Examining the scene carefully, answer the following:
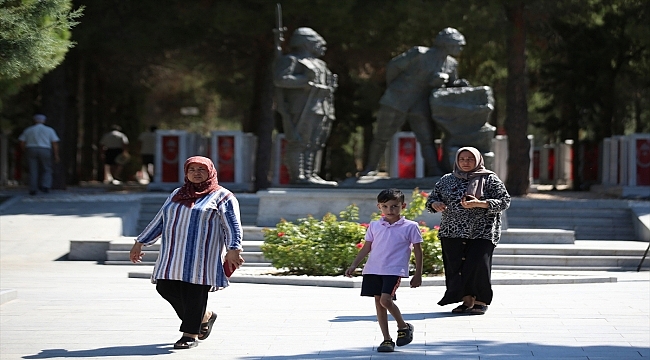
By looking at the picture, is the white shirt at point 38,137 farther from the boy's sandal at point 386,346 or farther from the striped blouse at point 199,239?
the boy's sandal at point 386,346

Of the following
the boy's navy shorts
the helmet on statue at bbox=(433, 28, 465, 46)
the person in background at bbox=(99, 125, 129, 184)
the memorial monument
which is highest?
the helmet on statue at bbox=(433, 28, 465, 46)

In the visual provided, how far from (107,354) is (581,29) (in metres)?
24.9

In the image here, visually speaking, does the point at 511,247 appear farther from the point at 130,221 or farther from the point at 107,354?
the point at 107,354

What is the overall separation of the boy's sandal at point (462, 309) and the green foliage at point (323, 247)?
2.83 meters

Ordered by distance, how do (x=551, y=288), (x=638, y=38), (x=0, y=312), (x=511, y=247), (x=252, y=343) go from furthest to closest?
(x=638, y=38) < (x=511, y=247) < (x=551, y=288) < (x=0, y=312) < (x=252, y=343)

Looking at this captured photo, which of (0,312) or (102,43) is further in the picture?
(102,43)

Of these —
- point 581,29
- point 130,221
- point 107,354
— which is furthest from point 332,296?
point 581,29

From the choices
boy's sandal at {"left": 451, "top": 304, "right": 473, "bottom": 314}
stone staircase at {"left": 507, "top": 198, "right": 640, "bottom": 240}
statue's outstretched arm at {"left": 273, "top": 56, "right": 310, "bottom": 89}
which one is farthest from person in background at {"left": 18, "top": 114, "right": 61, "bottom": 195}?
boy's sandal at {"left": 451, "top": 304, "right": 473, "bottom": 314}

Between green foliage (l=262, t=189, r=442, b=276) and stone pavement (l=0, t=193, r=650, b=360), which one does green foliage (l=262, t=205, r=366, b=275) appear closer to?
green foliage (l=262, t=189, r=442, b=276)

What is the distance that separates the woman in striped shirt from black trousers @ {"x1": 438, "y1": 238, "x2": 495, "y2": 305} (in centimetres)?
272

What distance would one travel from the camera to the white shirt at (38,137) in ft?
71.8

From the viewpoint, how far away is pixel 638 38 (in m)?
25.5

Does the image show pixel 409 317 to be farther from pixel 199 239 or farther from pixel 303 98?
pixel 303 98

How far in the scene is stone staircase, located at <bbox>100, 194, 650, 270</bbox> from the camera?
15242 mm
